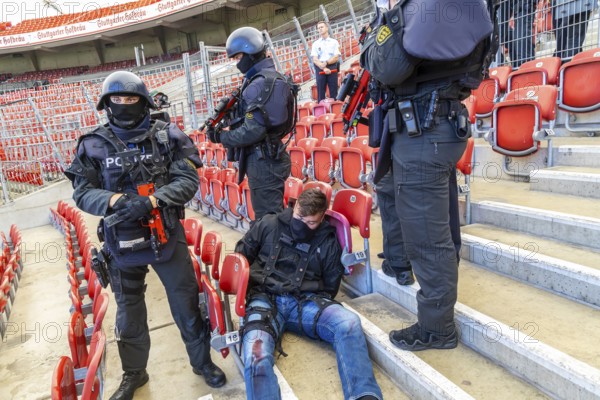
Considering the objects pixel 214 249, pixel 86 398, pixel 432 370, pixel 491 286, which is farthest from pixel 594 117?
pixel 86 398

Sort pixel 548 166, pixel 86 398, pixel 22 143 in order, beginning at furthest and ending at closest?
pixel 22 143 < pixel 548 166 < pixel 86 398

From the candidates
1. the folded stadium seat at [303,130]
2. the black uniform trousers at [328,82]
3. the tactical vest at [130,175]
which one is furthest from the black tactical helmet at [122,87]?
the black uniform trousers at [328,82]

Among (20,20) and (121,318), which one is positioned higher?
(20,20)

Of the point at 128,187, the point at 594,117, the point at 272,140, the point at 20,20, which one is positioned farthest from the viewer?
the point at 20,20

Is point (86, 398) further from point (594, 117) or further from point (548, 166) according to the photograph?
point (594, 117)

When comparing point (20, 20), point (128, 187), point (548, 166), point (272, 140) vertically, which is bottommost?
point (548, 166)

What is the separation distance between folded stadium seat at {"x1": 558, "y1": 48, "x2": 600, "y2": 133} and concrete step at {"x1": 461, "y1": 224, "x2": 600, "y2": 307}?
1604mm

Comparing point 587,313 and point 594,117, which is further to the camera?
point 594,117

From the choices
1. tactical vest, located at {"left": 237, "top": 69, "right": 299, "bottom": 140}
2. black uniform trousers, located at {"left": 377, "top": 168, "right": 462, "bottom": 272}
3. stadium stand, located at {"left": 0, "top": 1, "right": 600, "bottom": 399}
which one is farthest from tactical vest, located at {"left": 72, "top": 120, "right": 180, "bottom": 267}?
black uniform trousers, located at {"left": 377, "top": 168, "right": 462, "bottom": 272}

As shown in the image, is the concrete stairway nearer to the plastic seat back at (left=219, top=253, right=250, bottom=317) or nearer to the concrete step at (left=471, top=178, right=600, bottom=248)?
the concrete step at (left=471, top=178, right=600, bottom=248)

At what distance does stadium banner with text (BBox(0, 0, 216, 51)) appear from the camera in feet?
62.1

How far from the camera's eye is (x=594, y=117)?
3.33m

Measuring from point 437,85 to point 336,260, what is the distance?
3.48 ft

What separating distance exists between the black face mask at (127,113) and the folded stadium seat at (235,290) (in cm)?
83
